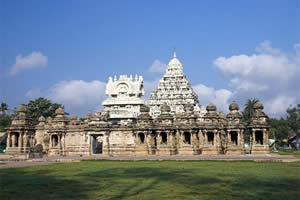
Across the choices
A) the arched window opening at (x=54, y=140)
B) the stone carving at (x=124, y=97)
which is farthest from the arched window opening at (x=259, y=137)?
the stone carving at (x=124, y=97)

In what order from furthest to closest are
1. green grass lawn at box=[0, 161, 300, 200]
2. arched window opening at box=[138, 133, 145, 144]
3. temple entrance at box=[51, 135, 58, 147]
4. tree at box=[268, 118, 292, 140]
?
tree at box=[268, 118, 292, 140]
temple entrance at box=[51, 135, 58, 147]
arched window opening at box=[138, 133, 145, 144]
green grass lawn at box=[0, 161, 300, 200]

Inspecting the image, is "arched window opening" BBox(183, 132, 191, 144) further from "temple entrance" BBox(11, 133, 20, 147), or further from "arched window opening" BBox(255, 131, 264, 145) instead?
"temple entrance" BBox(11, 133, 20, 147)

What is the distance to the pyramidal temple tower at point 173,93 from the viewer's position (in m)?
81.7

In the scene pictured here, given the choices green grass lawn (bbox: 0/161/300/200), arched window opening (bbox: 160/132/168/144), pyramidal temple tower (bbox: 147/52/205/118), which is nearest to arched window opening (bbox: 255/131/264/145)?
arched window opening (bbox: 160/132/168/144)

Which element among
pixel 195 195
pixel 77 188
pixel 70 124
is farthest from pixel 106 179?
pixel 70 124

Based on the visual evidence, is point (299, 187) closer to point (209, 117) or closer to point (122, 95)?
point (209, 117)

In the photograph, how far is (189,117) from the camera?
1969 inches

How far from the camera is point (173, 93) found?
8356 cm

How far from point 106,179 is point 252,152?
26039 millimetres

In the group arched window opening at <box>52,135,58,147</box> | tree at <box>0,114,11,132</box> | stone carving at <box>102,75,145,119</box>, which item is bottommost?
arched window opening at <box>52,135,58,147</box>

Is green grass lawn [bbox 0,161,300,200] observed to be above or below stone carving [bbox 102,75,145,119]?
below

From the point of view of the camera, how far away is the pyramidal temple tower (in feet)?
268

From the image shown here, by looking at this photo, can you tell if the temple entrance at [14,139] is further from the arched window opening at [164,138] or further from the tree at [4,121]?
the tree at [4,121]

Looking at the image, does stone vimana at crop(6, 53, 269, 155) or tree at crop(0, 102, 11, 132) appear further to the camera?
tree at crop(0, 102, 11, 132)
